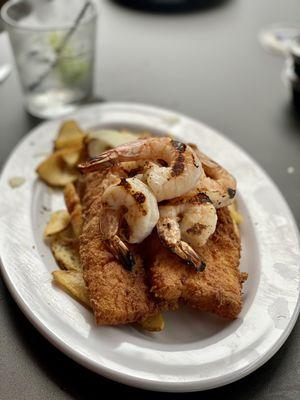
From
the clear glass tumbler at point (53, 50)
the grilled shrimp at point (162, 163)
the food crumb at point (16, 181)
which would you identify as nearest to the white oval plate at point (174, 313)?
the food crumb at point (16, 181)

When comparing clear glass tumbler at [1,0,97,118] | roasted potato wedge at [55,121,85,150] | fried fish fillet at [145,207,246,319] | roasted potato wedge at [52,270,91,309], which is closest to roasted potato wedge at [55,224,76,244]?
roasted potato wedge at [52,270,91,309]

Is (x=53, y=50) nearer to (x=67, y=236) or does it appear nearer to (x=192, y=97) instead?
(x=192, y=97)

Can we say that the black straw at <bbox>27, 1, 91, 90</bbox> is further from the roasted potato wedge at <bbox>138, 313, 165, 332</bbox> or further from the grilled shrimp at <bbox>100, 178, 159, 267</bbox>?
the roasted potato wedge at <bbox>138, 313, 165, 332</bbox>

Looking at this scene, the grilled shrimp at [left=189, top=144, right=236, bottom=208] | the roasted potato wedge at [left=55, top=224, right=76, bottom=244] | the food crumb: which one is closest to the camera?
the grilled shrimp at [left=189, top=144, right=236, bottom=208]

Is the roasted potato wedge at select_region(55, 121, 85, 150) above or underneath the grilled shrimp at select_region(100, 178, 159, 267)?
underneath

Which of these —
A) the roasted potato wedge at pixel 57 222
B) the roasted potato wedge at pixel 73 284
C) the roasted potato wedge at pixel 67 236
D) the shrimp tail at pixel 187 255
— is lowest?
the roasted potato wedge at pixel 67 236

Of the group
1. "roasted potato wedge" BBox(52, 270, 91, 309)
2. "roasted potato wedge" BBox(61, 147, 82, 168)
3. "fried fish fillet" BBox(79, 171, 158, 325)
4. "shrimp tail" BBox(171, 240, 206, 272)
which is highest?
"shrimp tail" BBox(171, 240, 206, 272)

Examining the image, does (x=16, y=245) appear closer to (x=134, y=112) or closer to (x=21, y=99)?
(x=134, y=112)

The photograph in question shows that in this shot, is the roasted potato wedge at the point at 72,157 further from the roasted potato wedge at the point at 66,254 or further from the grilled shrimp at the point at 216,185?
the grilled shrimp at the point at 216,185
